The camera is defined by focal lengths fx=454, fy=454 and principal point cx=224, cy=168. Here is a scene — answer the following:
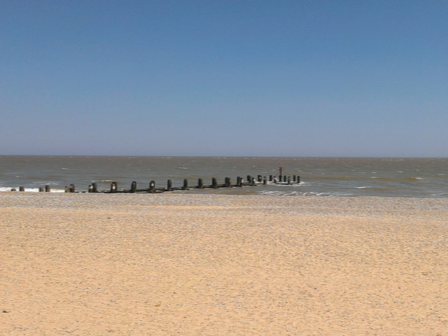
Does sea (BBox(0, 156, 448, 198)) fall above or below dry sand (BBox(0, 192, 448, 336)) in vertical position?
below

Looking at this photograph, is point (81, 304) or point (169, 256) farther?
point (169, 256)

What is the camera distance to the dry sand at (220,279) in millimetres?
5684

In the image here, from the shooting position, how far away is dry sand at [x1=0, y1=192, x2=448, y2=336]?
18.6 ft

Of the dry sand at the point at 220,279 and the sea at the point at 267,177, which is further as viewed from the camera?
the sea at the point at 267,177

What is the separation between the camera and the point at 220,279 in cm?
755

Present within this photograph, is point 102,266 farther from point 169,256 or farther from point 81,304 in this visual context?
point 81,304

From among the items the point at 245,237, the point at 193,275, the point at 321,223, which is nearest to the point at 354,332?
the point at 193,275

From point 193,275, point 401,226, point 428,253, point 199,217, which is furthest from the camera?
point 199,217

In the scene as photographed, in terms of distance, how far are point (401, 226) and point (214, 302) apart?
880 cm

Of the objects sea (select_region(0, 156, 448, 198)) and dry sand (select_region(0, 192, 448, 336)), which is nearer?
dry sand (select_region(0, 192, 448, 336))

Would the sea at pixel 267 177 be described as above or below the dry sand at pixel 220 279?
below

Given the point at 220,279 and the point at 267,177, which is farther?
the point at 267,177

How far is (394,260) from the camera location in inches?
357

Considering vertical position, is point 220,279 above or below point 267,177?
above
